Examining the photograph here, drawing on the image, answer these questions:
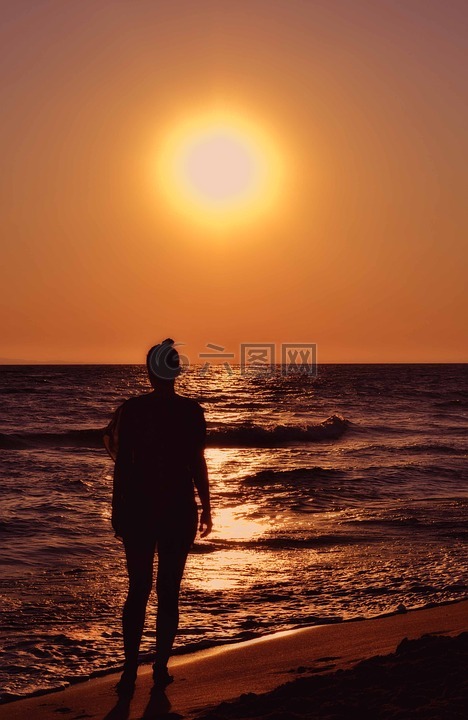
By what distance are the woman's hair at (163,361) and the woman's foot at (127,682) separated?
1.65 metres

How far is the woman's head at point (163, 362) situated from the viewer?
16.3 ft

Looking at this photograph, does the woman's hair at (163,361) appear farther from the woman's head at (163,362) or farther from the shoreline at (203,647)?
the shoreline at (203,647)

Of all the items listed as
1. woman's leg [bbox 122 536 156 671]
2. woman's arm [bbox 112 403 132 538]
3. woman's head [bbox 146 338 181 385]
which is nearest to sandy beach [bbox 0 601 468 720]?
woman's leg [bbox 122 536 156 671]

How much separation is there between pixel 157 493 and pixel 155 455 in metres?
0.21

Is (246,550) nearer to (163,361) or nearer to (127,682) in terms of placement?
(127,682)

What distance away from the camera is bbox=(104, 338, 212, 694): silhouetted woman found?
16.2ft

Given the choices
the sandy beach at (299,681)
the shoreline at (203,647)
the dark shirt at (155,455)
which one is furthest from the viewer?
the shoreline at (203,647)

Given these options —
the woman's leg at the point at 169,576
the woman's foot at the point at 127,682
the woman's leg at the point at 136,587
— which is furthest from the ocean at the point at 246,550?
the woman's leg at the point at 169,576

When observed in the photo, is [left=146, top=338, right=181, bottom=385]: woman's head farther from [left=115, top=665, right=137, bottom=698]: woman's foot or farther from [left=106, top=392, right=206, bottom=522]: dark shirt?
[left=115, top=665, right=137, bottom=698]: woman's foot

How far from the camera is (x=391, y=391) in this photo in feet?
210

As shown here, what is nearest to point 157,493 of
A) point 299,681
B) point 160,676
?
point 160,676

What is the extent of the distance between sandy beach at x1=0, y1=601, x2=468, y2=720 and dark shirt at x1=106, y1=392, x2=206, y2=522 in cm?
101

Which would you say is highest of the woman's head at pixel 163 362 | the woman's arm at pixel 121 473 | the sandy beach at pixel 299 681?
the woman's head at pixel 163 362

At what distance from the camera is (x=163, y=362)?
5.01m
